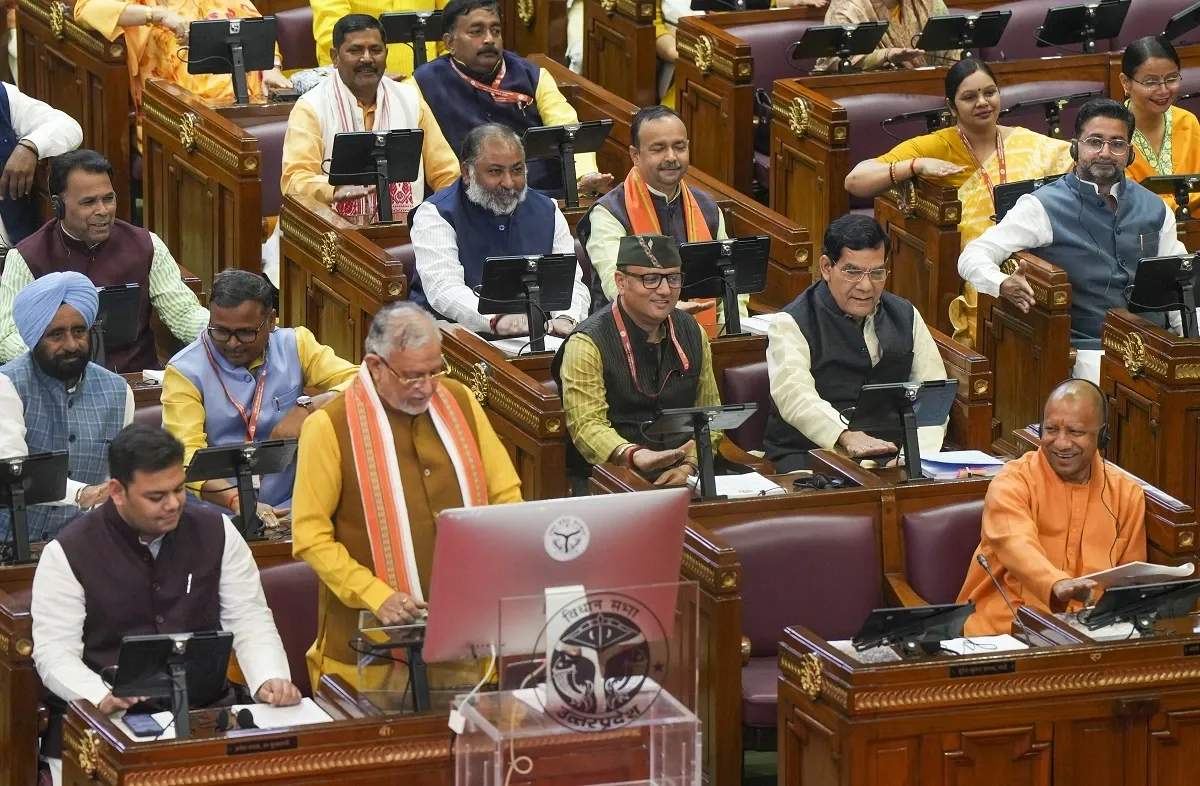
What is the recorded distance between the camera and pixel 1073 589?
15.0 ft

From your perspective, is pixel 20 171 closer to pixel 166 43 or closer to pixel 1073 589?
pixel 166 43

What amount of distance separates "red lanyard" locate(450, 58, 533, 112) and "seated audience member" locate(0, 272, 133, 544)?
2352 millimetres

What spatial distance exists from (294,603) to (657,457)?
867 mm

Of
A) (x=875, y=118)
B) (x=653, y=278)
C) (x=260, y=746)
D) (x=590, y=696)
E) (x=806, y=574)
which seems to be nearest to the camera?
(x=590, y=696)

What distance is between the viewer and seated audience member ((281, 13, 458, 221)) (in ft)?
22.0

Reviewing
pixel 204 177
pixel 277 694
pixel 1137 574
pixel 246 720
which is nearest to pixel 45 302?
pixel 277 694

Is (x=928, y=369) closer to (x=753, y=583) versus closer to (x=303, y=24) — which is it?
(x=753, y=583)

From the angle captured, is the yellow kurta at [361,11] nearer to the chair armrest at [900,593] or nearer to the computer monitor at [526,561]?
the chair armrest at [900,593]

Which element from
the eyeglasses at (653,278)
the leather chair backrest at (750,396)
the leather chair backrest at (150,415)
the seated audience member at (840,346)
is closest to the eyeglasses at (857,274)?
the seated audience member at (840,346)

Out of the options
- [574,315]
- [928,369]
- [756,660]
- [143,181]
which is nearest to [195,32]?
[143,181]

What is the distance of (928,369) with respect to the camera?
5.56 m

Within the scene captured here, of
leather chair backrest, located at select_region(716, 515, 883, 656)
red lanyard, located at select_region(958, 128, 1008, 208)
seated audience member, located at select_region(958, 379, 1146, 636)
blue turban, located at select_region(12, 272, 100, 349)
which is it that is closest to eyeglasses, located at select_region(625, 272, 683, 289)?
leather chair backrest, located at select_region(716, 515, 883, 656)

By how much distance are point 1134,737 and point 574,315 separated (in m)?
2.25

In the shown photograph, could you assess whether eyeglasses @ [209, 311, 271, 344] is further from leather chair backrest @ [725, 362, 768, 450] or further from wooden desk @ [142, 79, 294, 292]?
wooden desk @ [142, 79, 294, 292]
